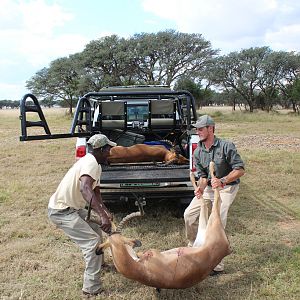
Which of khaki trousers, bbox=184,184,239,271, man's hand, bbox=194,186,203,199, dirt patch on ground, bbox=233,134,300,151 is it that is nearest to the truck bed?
khaki trousers, bbox=184,184,239,271

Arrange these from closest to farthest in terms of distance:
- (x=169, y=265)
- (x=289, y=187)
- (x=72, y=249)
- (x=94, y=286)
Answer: (x=169, y=265) < (x=94, y=286) < (x=72, y=249) < (x=289, y=187)

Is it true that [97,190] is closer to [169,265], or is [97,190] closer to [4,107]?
[169,265]

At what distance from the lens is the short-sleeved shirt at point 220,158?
4.45 metres

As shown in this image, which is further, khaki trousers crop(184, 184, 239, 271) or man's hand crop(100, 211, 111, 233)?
khaki trousers crop(184, 184, 239, 271)

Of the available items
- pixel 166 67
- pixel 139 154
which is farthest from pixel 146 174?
pixel 166 67

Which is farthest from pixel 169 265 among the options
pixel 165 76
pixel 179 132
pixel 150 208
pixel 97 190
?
pixel 165 76

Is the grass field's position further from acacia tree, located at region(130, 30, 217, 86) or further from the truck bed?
acacia tree, located at region(130, 30, 217, 86)

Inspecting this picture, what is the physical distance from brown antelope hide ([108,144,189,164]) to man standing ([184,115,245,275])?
2.00 m

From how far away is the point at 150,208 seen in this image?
6836 millimetres

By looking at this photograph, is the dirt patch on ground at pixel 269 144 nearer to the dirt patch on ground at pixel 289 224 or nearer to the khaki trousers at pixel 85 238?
the dirt patch on ground at pixel 289 224

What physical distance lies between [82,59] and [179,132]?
3211 centimetres

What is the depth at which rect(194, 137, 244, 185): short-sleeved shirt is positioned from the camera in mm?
4445

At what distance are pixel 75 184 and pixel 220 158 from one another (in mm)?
1506

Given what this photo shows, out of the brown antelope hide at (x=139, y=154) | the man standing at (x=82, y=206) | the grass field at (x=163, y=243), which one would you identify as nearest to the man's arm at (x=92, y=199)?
the man standing at (x=82, y=206)
